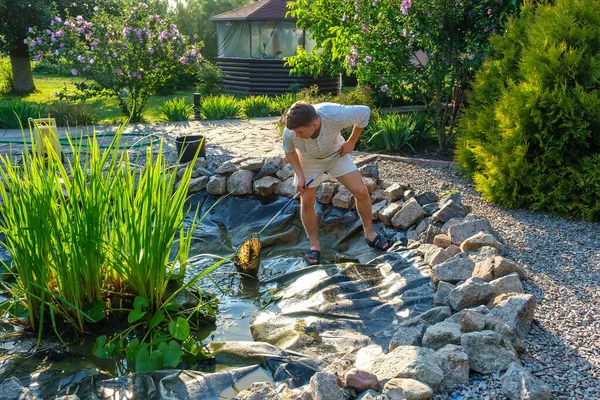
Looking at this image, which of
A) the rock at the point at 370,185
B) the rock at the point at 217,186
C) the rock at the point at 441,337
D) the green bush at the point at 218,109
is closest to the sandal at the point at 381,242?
the rock at the point at 370,185

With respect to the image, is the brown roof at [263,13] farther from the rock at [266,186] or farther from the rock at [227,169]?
the rock at [266,186]

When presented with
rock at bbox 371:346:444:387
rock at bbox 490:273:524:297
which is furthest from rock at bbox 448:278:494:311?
rock at bbox 371:346:444:387

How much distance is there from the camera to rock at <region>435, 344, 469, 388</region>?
2381 millimetres

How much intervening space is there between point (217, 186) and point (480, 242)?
282cm

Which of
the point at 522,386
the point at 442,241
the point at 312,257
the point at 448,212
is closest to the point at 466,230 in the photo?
the point at 442,241

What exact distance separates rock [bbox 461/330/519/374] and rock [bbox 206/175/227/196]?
3582 millimetres

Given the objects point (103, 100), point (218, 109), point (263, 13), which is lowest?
point (103, 100)

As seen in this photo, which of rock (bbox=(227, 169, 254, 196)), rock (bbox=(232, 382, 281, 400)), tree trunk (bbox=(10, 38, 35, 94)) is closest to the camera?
rock (bbox=(232, 382, 281, 400))

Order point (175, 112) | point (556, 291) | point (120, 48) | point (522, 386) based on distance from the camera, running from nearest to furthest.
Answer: point (522, 386), point (556, 291), point (120, 48), point (175, 112)

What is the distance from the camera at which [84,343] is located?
3.15 m

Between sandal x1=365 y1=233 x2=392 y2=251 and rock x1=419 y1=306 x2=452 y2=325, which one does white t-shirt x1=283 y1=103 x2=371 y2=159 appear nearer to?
sandal x1=365 y1=233 x2=392 y2=251

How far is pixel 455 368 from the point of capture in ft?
7.84

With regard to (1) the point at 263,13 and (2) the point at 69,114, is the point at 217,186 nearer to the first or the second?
(2) the point at 69,114

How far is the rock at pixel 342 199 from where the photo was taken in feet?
16.5
